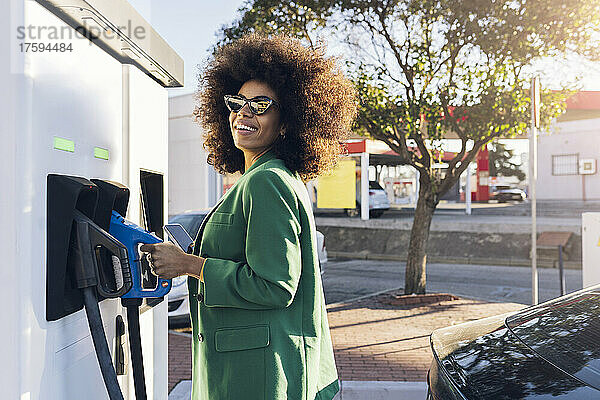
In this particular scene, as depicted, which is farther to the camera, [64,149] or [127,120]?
[127,120]

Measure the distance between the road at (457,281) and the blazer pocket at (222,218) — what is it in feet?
24.7

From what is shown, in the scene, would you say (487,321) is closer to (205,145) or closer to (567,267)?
(205,145)

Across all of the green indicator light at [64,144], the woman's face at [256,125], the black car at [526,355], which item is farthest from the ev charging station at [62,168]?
the black car at [526,355]

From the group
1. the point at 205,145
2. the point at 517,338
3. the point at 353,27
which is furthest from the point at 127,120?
the point at 353,27

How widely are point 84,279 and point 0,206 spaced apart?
0.34 metres

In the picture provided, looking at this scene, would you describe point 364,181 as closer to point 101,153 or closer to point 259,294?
point 101,153

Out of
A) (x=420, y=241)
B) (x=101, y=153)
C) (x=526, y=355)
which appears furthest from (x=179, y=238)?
(x=420, y=241)

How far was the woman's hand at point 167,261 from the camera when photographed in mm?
1912

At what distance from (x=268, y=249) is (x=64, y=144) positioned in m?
0.68

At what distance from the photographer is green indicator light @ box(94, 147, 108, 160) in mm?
2090

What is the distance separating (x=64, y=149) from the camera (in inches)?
71.6

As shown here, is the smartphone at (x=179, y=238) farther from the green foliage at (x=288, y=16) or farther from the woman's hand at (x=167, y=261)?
the green foliage at (x=288, y=16)

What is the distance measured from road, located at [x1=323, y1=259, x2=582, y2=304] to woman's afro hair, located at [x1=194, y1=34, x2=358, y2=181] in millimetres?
7180

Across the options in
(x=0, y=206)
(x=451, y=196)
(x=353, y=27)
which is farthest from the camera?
(x=451, y=196)
